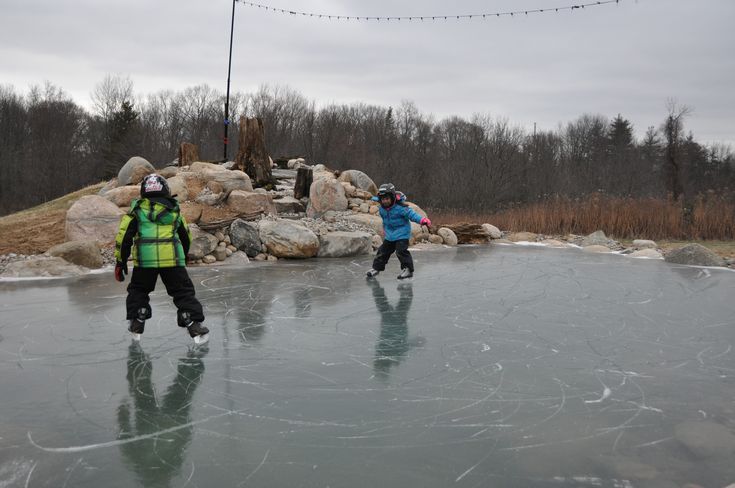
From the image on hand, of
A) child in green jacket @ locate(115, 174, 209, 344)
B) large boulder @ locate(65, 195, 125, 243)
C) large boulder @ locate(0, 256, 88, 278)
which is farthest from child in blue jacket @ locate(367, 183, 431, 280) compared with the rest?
large boulder @ locate(65, 195, 125, 243)

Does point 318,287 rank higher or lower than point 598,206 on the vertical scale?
lower

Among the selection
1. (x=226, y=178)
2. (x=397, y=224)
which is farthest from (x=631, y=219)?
(x=226, y=178)

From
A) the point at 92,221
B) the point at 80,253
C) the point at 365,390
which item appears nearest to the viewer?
the point at 365,390

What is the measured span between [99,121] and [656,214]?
40.9 m

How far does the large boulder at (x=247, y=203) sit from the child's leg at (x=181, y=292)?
6.71m

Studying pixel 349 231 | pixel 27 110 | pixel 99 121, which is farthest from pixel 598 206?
pixel 27 110

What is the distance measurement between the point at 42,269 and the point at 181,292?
449cm

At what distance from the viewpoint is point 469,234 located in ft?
45.7

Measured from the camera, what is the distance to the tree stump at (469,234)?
45.5 ft

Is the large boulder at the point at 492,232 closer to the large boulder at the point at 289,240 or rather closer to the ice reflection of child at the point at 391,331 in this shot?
the large boulder at the point at 289,240

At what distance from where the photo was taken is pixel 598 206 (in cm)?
1559

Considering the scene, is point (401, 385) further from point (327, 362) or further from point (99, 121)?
point (99, 121)

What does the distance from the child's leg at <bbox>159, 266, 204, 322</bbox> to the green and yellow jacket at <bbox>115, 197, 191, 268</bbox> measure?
84mm

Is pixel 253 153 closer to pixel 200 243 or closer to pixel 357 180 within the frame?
pixel 357 180
